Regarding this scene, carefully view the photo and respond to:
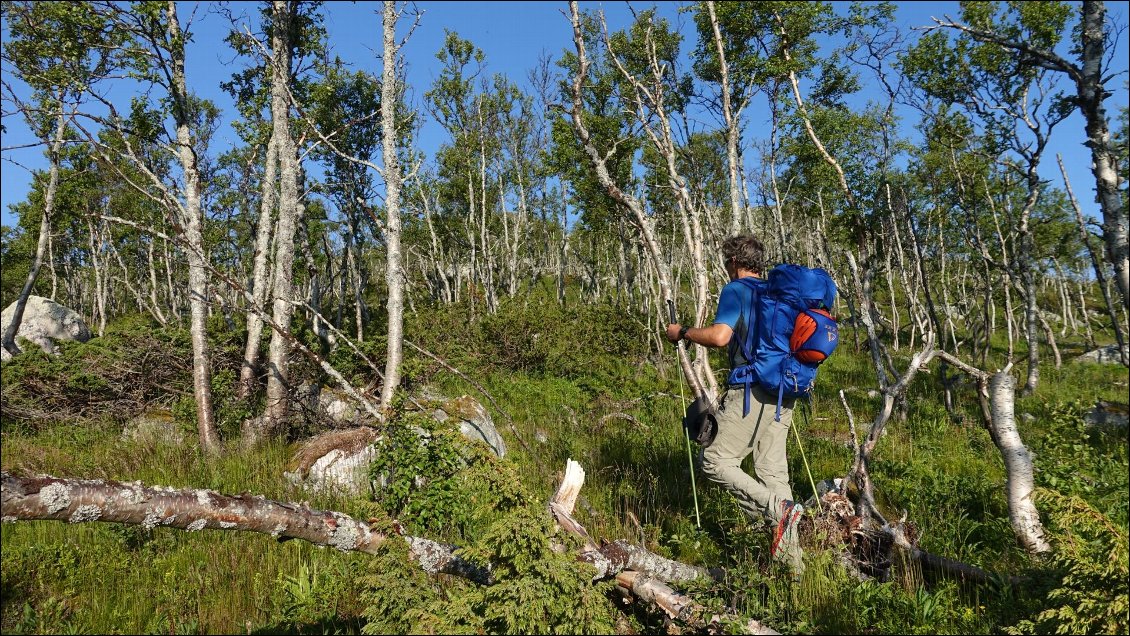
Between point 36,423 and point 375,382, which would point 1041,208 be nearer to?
point 375,382

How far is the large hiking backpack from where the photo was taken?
133 inches

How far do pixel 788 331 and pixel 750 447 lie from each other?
2.68ft

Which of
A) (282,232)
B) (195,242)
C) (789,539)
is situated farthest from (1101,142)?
(195,242)

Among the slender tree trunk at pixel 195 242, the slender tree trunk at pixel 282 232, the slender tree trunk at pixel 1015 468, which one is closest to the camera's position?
the slender tree trunk at pixel 1015 468

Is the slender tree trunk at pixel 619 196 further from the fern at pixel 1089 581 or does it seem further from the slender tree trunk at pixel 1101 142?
the slender tree trunk at pixel 1101 142

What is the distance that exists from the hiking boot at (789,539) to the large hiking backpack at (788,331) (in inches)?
23.4

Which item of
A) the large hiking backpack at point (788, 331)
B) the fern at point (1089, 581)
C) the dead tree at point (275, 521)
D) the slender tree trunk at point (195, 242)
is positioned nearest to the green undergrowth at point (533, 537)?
the fern at point (1089, 581)

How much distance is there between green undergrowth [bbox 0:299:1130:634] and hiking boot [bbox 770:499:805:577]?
78mm

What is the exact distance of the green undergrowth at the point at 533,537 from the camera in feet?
7.46

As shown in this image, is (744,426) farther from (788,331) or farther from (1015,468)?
(1015,468)

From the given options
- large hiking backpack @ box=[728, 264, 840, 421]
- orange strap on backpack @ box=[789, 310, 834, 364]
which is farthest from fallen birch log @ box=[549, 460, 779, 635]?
orange strap on backpack @ box=[789, 310, 834, 364]

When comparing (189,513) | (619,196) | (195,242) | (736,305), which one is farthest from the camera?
(195,242)

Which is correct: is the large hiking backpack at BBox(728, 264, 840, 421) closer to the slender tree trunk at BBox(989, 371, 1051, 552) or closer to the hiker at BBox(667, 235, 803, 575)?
the hiker at BBox(667, 235, 803, 575)

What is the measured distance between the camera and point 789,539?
10.3 feet
